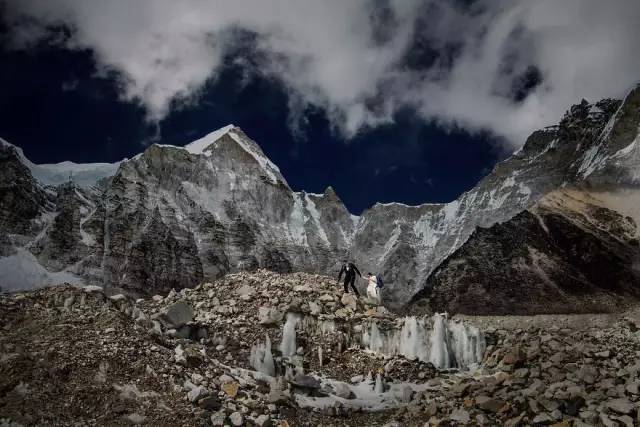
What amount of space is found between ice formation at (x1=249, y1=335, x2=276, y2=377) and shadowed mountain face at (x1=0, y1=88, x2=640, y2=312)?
5147cm

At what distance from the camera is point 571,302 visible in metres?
57.6

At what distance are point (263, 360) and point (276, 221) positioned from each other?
146 m

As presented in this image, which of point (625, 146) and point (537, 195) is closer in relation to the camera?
point (625, 146)

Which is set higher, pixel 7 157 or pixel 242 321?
pixel 7 157

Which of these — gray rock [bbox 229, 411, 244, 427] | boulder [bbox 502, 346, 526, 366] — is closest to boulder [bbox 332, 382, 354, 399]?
gray rock [bbox 229, 411, 244, 427]

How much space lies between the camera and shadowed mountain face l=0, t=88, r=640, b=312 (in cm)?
7294

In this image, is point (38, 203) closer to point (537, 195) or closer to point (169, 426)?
point (537, 195)

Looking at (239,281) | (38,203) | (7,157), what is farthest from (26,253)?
(239,281)

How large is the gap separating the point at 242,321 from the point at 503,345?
11516 mm

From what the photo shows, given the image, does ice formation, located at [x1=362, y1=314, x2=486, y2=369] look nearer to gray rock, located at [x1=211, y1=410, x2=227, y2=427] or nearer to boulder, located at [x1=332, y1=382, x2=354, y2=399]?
boulder, located at [x1=332, y1=382, x2=354, y2=399]

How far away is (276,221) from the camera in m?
165

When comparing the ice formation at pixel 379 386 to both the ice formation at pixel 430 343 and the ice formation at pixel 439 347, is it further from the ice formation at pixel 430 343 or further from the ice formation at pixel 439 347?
the ice formation at pixel 439 347

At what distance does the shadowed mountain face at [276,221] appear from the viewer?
72.9m

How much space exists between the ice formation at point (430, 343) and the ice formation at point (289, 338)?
311 centimetres
